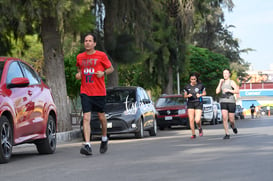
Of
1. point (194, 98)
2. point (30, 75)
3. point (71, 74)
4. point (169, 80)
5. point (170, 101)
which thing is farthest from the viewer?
point (169, 80)

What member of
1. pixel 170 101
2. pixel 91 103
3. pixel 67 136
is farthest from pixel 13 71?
pixel 170 101

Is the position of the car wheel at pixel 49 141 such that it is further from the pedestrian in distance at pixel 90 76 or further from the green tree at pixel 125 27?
the green tree at pixel 125 27

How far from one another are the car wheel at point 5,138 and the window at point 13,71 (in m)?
0.78

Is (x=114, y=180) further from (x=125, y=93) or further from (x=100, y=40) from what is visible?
(x=100, y=40)

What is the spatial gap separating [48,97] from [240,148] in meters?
3.75

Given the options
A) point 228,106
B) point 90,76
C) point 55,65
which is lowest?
point 228,106

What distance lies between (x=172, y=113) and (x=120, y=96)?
388 inches

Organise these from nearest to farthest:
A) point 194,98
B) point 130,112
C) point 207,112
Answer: point 194,98 < point 130,112 < point 207,112

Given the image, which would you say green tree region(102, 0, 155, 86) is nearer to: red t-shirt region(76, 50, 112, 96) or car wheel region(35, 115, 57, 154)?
car wheel region(35, 115, 57, 154)

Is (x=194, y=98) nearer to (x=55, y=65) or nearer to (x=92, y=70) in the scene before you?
(x=55, y=65)

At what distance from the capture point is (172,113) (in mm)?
29031

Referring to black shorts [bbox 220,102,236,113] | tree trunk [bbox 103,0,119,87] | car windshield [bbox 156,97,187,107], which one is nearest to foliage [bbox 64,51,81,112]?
car windshield [bbox 156,97,187,107]

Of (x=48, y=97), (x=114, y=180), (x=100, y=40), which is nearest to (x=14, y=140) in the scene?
Result: (x=48, y=97)

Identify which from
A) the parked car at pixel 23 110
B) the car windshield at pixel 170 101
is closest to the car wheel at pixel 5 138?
the parked car at pixel 23 110
